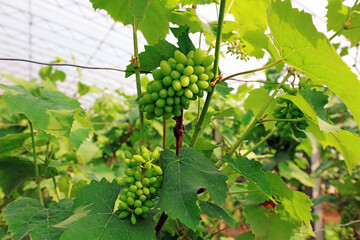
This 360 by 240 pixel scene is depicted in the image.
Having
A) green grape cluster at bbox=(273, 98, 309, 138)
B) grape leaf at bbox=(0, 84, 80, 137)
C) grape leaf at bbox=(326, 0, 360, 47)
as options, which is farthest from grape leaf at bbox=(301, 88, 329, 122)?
grape leaf at bbox=(0, 84, 80, 137)

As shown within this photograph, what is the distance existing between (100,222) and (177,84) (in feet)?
1.41

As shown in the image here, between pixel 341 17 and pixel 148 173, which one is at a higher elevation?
pixel 341 17

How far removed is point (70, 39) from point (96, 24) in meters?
3.24

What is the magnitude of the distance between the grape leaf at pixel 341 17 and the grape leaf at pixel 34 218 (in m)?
1.33

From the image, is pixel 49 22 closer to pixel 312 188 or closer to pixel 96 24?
pixel 96 24

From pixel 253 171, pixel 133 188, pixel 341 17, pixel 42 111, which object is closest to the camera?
pixel 133 188

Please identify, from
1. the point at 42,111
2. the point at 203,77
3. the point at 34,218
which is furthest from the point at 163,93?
the point at 34,218

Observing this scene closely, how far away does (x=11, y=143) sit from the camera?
131 centimetres

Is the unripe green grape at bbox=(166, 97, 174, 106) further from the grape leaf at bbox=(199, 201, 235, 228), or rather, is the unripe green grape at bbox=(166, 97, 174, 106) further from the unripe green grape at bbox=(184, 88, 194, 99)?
the grape leaf at bbox=(199, 201, 235, 228)

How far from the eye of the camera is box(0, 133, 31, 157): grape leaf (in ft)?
4.12

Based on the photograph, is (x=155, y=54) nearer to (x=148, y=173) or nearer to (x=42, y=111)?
(x=148, y=173)

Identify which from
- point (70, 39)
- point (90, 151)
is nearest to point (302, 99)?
point (90, 151)

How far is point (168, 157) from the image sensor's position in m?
0.83

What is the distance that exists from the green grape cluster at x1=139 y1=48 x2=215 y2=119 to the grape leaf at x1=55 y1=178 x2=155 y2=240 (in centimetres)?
30
